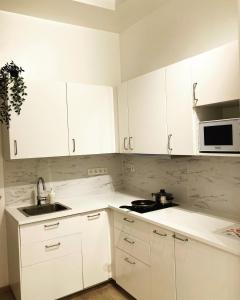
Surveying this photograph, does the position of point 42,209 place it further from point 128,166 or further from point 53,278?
point 128,166

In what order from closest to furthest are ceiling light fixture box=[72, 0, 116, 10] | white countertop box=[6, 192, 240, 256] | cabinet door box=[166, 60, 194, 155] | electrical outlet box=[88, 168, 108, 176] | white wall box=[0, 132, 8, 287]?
white countertop box=[6, 192, 240, 256]
cabinet door box=[166, 60, 194, 155]
ceiling light fixture box=[72, 0, 116, 10]
white wall box=[0, 132, 8, 287]
electrical outlet box=[88, 168, 108, 176]

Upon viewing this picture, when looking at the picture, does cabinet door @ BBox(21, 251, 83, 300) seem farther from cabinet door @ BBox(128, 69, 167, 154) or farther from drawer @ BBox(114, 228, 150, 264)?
cabinet door @ BBox(128, 69, 167, 154)

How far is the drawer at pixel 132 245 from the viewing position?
2318 millimetres

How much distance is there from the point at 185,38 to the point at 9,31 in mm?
1744

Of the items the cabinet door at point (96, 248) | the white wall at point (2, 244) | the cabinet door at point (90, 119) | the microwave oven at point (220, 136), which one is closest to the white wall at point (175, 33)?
the cabinet door at point (90, 119)

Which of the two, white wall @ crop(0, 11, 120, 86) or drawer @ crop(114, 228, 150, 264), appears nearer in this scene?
drawer @ crop(114, 228, 150, 264)

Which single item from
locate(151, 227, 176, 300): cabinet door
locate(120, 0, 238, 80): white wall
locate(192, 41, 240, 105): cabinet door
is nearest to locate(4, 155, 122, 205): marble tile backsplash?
locate(120, 0, 238, 80): white wall

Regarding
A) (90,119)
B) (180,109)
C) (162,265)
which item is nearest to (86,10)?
(90,119)

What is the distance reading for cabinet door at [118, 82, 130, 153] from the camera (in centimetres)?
292

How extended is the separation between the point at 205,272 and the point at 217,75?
1325mm

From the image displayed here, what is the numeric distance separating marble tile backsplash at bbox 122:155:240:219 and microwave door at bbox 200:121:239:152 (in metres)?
0.30

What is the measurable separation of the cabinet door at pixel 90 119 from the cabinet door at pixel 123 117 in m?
0.11

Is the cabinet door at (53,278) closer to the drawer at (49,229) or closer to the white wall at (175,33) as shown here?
the drawer at (49,229)

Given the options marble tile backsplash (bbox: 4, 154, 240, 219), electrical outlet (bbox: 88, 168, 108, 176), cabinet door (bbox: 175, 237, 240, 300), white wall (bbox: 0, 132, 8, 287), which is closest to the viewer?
cabinet door (bbox: 175, 237, 240, 300)
